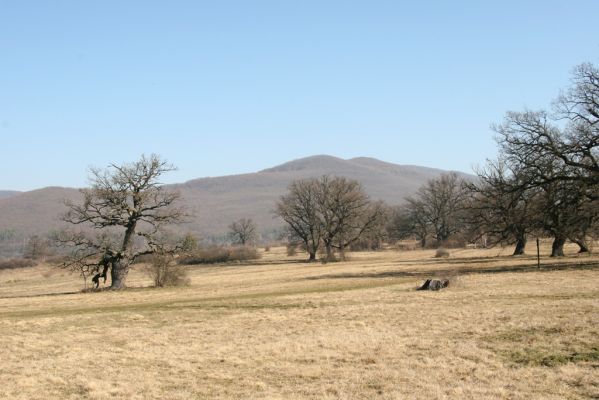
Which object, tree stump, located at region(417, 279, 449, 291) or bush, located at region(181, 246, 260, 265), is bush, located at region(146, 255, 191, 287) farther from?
bush, located at region(181, 246, 260, 265)

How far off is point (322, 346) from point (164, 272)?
2677 cm

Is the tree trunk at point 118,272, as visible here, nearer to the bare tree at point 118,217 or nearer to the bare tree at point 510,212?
the bare tree at point 118,217

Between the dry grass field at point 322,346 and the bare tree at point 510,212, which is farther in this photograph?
the bare tree at point 510,212

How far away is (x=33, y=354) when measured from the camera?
1708 centimetres

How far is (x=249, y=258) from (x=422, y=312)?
67678 millimetres

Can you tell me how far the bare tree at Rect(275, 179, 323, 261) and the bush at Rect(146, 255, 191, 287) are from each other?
40.0m

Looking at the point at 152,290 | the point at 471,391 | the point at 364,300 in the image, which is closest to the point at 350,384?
the point at 471,391

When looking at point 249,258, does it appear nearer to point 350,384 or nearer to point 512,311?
point 512,311

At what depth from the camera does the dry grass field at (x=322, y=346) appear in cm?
1228

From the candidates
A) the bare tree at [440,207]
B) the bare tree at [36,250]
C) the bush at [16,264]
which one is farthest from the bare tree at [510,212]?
the bare tree at [36,250]

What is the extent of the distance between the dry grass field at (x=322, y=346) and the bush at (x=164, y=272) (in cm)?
1103

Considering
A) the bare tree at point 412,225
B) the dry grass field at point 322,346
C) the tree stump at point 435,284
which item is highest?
the bare tree at point 412,225

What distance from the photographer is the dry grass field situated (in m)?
12.3

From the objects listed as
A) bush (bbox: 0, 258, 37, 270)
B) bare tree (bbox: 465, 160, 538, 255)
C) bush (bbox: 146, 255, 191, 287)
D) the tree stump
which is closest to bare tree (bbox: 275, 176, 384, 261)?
bare tree (bbox: 465, 160, 538, 255)
